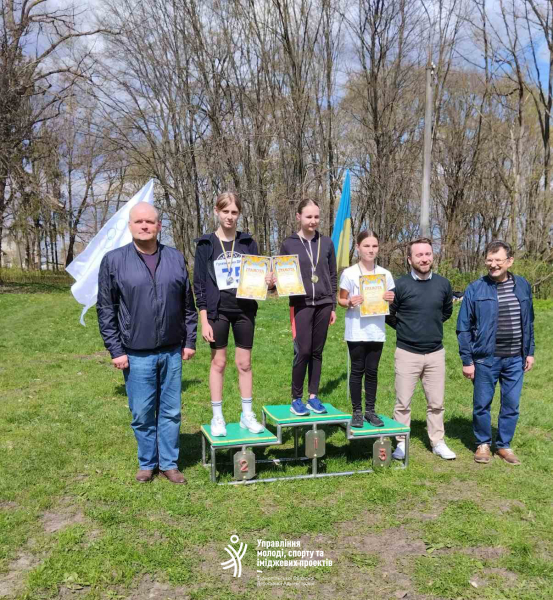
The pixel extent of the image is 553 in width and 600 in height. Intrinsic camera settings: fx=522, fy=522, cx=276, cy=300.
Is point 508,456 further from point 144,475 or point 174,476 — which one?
point 144,475

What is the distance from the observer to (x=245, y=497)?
4.36m

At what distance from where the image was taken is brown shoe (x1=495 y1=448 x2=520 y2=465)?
5.18 m

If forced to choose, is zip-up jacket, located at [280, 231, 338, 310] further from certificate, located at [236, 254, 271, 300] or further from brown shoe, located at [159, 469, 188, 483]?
brown shoe, located at [159, 469, 188, 483]

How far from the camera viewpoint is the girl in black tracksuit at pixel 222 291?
14.9 feet

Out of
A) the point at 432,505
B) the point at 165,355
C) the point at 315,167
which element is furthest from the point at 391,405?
the point at 315,167

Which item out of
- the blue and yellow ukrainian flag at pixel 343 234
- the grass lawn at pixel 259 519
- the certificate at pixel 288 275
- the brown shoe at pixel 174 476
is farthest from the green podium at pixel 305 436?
the blue and yellow ukrainian flag at pixel 343 234

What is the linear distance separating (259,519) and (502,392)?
2851mm

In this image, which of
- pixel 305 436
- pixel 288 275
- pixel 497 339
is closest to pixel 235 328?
pixel 288 275

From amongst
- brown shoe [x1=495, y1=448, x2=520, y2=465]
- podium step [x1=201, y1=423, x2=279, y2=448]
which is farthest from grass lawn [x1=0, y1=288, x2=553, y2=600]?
podium step [x1=201, y1=423, x2=279, y2=448]

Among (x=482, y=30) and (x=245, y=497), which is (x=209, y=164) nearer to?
(x=482, y=30)

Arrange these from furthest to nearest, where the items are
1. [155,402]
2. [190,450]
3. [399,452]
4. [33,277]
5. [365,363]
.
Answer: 1. [33,277]
2. [190,450]
3. [399,452]
4. [365,363]
5. [155,402]

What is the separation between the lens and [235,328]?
4.67 meters

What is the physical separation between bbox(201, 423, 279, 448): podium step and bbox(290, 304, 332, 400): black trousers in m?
0.58

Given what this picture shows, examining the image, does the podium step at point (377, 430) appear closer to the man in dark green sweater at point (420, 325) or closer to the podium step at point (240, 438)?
the man in dark green sweater at point (420, 325)
